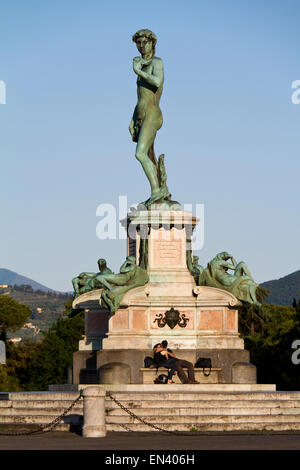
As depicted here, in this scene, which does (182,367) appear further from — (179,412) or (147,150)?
(147,150)

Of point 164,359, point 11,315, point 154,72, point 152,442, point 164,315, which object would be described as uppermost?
point 154,72

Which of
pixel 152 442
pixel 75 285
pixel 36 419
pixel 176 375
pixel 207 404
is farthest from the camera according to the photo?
pixel 75 285

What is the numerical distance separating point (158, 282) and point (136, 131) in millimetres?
5602

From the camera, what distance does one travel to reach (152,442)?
21.2m

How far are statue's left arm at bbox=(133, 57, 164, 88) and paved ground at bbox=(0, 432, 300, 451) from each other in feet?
43.6

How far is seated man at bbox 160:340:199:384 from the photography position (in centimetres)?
2817

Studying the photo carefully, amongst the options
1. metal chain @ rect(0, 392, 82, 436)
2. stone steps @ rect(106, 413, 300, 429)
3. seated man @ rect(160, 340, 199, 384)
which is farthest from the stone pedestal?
stone steps @ rect(106, 413, 300, 429)

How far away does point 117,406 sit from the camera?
24.6m

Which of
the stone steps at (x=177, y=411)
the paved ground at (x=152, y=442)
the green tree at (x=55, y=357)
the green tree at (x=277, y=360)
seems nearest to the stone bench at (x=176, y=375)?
the stone steps at (x=177, y=411)

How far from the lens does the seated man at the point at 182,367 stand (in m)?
28.2

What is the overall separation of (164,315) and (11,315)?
2548 inches

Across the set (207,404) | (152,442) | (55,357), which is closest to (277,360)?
(55,357)
